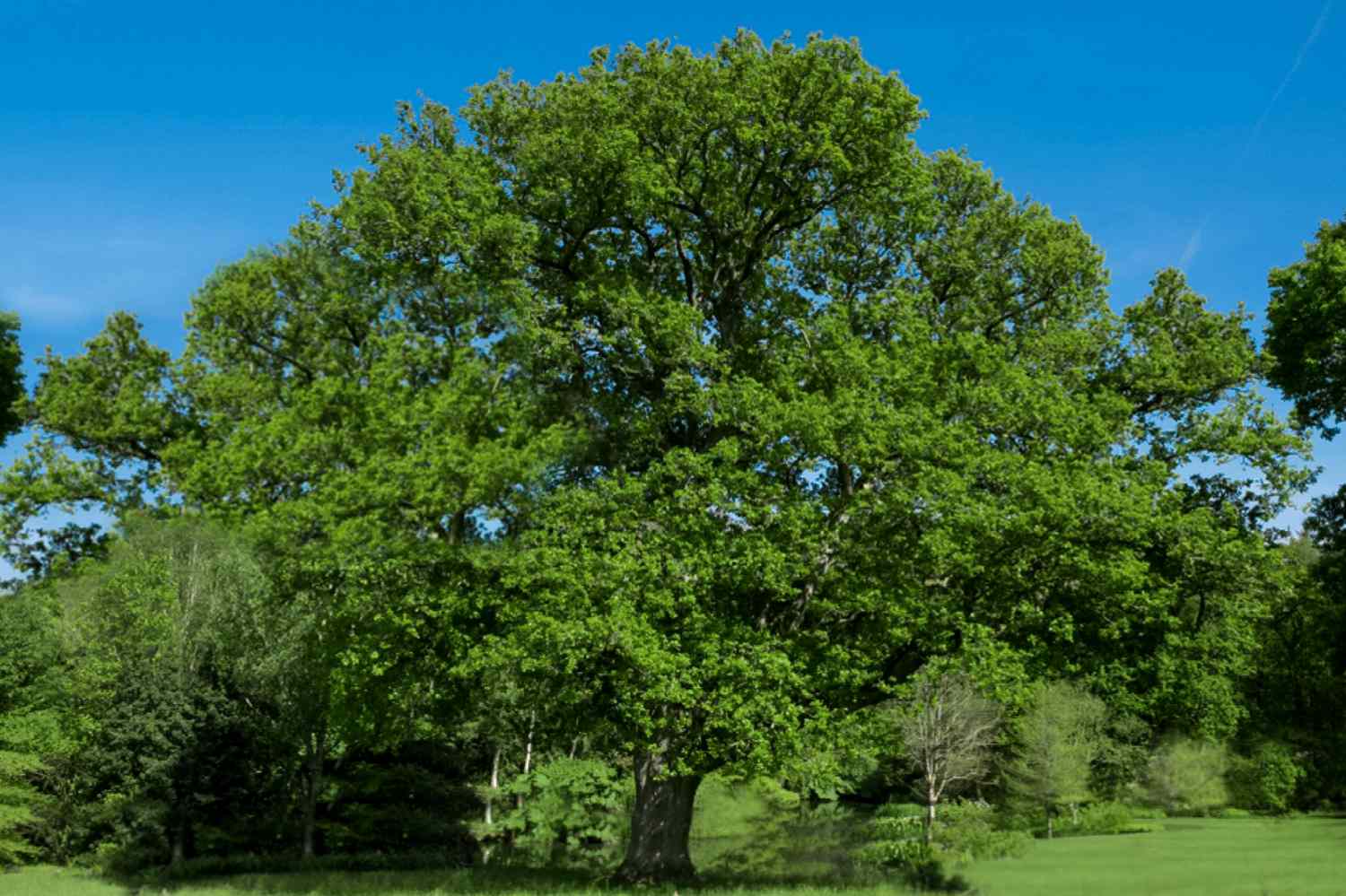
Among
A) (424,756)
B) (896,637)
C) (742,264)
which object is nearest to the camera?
(896,637)

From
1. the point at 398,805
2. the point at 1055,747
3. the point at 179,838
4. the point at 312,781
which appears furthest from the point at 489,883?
the point at 1055,747

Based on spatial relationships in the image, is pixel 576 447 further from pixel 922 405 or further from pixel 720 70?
pixel 720 70

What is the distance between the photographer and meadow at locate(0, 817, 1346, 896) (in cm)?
2252

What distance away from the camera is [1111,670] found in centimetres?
2216

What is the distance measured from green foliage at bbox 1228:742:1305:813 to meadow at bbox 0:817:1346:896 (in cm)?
1064

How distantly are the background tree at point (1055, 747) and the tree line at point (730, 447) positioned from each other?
885 inches

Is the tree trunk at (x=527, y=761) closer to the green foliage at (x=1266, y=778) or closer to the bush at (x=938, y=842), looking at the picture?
the bush at (x=938, y=842)

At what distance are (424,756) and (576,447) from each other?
25219mm

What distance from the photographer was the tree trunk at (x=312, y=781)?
3588cm

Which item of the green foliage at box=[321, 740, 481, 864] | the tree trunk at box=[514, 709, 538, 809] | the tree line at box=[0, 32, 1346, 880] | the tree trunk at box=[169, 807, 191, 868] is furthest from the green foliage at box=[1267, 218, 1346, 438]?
the tree trunk at box=[169, 807, 191, 868]

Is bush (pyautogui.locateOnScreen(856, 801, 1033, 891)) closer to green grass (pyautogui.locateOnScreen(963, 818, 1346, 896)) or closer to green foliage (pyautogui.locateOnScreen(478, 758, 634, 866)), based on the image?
green grass (pyautogui.locateOnScreen(963, 818, 1346, 896))

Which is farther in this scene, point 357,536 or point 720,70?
point 720,70

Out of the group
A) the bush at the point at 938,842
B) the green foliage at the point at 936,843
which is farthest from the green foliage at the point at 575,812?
the bush at the point at 938,842

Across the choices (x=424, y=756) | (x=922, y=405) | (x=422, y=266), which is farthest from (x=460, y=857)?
(x=922, y=405)
